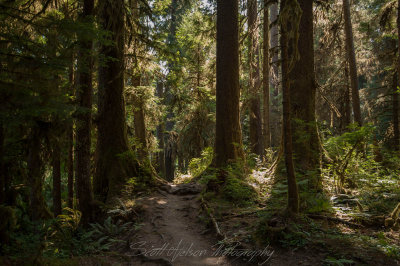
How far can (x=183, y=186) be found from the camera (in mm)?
9680

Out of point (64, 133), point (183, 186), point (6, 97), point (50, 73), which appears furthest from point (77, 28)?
point (183, 186)

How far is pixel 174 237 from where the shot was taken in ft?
18.9

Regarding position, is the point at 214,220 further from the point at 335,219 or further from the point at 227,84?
the point at 227,84

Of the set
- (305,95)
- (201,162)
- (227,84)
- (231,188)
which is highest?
(227,84)

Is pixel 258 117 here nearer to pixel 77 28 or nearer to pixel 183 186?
pixel 183 186

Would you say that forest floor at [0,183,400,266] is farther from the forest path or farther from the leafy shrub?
the leafy shrub

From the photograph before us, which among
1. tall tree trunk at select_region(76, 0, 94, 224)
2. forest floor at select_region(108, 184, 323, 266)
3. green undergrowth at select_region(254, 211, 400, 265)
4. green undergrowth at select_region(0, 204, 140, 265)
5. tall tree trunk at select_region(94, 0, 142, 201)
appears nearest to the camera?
green undergrowth at select_region(254, 211, 400, 265)

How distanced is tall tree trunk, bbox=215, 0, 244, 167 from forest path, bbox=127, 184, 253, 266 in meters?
2.19

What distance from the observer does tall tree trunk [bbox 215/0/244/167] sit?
29.3ft

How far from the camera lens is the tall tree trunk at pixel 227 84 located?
895 cm

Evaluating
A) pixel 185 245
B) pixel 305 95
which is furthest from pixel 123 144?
pixel 305 95

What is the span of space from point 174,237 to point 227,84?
5.57 meters

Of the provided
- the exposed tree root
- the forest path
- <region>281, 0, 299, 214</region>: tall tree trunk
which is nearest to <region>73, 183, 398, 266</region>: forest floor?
the forest path

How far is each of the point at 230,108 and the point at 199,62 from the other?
782 centimetres
